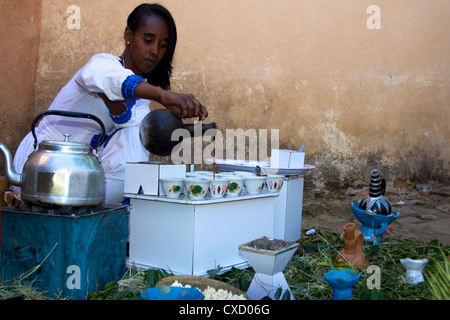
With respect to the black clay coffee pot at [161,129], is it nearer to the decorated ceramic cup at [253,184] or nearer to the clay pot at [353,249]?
the decorated ceramic cup at [253,184]

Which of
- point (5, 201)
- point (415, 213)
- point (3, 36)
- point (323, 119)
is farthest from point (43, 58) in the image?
point (415, 213)

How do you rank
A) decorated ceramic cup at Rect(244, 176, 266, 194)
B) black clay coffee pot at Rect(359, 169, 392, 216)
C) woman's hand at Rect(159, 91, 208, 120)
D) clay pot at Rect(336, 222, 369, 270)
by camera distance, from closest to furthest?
woman's hand at Rect(159, 91, 208, 120) < clay pot at Rect(336, 222, 369, 270) < decorated ceramic cup at Rect(244, 176, 266, 194) < black clay coffee pot at Rect(359, 169, 392, 216)

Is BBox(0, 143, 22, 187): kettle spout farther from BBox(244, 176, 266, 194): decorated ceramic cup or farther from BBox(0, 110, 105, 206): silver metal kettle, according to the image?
BBox(244, 176, 266, 194): decorated ceramic cup

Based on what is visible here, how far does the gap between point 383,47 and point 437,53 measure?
2.40 ft

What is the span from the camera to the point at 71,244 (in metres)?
1.69

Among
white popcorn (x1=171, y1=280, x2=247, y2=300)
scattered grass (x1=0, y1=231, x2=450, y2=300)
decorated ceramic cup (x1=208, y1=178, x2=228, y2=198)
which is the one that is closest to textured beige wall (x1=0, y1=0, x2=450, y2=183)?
scattered grass (x1=0, y1=231, x2=450, y2=300)

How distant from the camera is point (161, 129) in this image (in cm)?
205

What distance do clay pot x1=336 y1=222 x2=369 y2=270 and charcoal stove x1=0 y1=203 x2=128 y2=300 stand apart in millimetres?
1274

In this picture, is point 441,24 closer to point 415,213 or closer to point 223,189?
point 415,213

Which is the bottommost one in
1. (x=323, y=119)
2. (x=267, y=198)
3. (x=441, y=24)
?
(x=267, y=198)

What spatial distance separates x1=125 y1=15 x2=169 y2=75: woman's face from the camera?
264cm

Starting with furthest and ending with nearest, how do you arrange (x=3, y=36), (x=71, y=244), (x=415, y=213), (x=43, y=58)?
(x=43, y=58), (x=3, y=36), (x=415, y=213), (x=71, y=244)

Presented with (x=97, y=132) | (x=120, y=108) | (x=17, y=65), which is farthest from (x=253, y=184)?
(x=17, y=65)

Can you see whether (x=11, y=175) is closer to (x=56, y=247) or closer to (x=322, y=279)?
(x=56, y=247)
